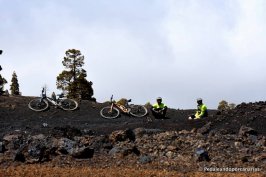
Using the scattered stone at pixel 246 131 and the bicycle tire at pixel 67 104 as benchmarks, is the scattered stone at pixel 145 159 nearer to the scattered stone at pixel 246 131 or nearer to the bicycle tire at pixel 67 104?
the scattered stone at pixel 246 131

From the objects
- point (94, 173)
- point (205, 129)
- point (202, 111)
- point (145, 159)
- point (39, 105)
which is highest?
point (39, 105)

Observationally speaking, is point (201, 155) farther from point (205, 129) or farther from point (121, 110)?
point (121, 110)

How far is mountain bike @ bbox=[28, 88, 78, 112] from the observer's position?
37531mm

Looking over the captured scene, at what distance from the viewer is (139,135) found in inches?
963

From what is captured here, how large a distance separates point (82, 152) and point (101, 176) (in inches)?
195

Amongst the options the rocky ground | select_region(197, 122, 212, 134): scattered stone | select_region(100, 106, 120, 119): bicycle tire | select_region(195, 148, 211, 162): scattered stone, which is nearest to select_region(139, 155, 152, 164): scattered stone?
the rocky ground

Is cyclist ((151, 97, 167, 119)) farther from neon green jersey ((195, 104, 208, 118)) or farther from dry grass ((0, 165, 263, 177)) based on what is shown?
dry grass ((0, 165, 263, 177))

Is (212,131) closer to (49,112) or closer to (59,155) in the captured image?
(59,155)

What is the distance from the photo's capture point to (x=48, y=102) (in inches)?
1506

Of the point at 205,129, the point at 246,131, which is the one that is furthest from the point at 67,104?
the point at 246,131

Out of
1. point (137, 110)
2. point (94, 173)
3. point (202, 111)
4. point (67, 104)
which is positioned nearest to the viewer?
point (94, 173)

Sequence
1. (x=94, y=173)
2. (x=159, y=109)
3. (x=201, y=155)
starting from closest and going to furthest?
(x=94, y=173) → (x=201, y=155) → (x=159, y=109)

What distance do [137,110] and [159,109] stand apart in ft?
10.7

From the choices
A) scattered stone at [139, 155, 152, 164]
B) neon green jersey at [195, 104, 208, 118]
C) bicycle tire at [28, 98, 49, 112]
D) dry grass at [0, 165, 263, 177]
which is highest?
bicycle tire at [28, 98, 49, 112]
